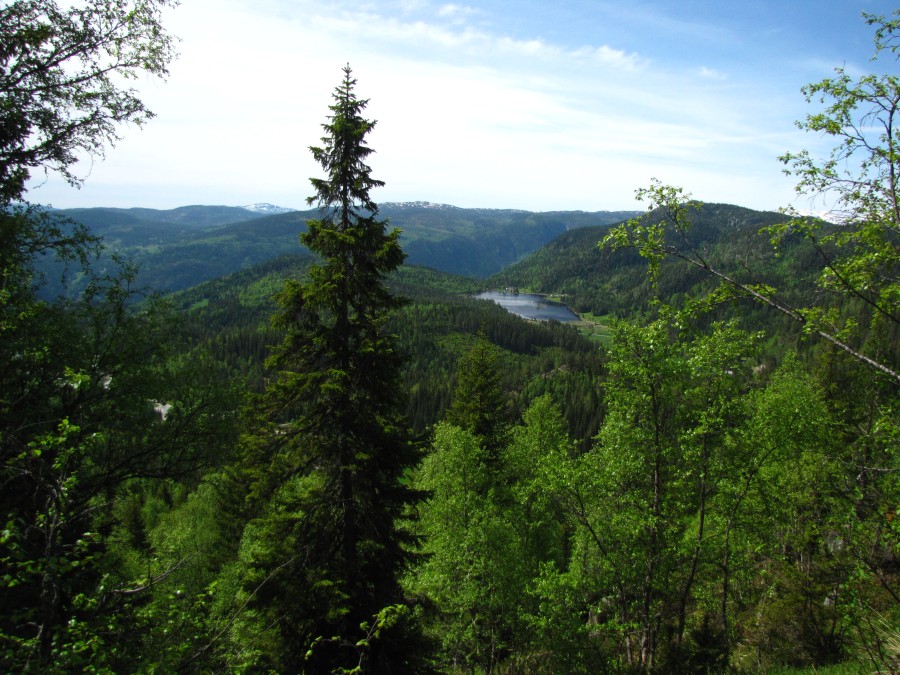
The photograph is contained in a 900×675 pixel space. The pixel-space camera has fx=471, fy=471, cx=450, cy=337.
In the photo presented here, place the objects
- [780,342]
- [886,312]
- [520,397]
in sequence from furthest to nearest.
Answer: [780,342]
[520,397]
[886,312]

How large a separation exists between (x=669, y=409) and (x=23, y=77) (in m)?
15.0

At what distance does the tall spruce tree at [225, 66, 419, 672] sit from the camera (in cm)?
1124

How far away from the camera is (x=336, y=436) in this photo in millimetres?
11914

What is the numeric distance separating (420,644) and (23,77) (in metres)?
15.1

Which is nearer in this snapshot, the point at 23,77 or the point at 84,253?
the point at 23,77

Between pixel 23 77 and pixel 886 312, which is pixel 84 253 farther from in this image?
pixel 886 312

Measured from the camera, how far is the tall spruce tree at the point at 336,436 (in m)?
11.2

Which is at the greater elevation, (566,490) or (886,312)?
(886,312)

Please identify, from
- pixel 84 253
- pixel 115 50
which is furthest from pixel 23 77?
pixel 84 253

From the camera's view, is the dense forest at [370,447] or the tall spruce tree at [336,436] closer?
the dense forest at [370,447]

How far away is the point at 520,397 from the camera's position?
11175 centimetres

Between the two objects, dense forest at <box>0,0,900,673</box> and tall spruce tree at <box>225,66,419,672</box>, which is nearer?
dense forest at <box>0,0,900,673</box>

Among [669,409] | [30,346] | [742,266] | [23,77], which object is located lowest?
[669,409]

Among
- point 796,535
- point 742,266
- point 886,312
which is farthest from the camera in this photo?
point 796,535
